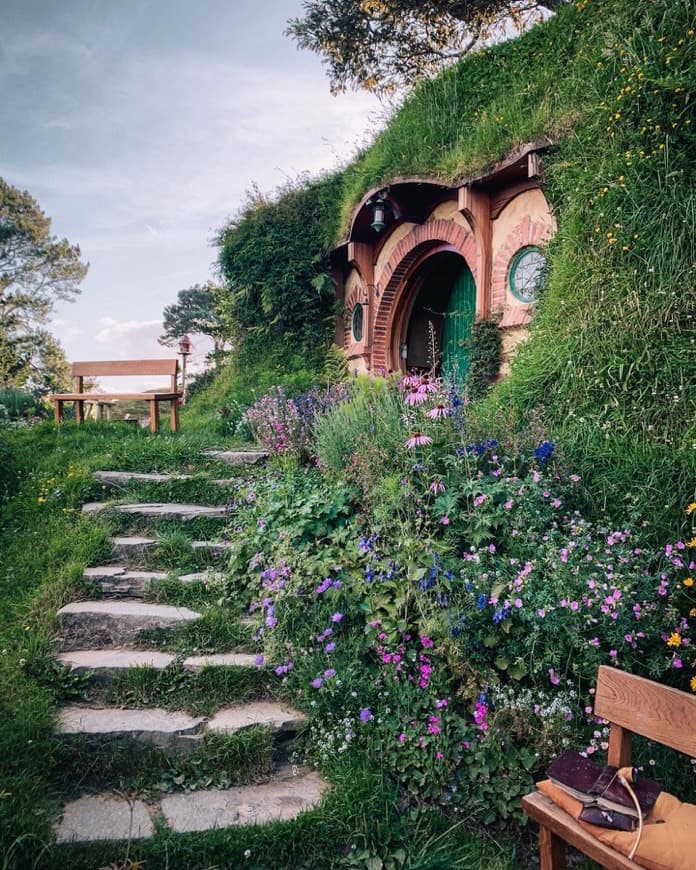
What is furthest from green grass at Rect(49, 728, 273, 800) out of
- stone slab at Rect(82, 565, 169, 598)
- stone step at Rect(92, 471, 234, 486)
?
stone step at Rect(92, 471, 234, 486)

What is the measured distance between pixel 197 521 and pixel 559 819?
339 centimetres

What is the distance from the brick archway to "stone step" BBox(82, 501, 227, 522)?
4.17 metres

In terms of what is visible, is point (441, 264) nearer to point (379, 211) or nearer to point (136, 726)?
point (379, 211)

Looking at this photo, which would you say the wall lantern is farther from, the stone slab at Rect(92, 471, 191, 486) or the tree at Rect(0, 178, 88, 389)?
the tree at Rect(0, 178, 88, 389)

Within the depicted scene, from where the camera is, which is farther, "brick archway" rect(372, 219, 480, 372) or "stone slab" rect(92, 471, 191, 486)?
"brick archway" rect(372, 219, 480, 372)

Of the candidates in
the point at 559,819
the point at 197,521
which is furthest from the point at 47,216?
the point at 559,819

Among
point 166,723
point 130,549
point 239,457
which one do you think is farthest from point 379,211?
point 166,723

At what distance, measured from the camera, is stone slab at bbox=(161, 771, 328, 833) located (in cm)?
216

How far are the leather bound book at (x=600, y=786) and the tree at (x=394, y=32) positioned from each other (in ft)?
38.0

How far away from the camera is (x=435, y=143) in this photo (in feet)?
22.4

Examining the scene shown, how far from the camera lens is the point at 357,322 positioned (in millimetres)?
8953

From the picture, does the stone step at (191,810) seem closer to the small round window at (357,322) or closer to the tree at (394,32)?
the small round window at (357,322)

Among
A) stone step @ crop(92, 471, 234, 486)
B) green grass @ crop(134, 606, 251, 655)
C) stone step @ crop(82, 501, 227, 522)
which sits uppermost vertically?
stone step @ crop(92, 471, 234, 486)

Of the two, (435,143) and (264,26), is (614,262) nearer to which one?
(435,143)
